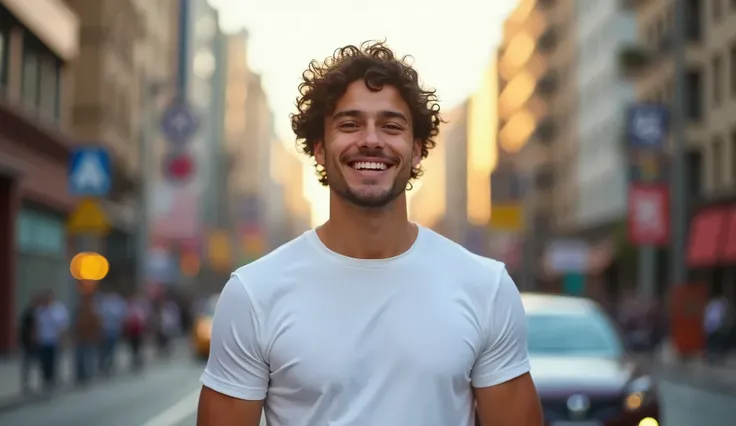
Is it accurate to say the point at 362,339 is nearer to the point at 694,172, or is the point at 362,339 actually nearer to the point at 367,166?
the point at 367,166

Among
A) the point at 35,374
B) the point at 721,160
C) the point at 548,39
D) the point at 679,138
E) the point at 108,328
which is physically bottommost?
the point at 35,374

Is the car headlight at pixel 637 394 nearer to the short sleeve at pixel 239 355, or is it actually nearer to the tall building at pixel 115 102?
the short sleeve at pixel 239 355

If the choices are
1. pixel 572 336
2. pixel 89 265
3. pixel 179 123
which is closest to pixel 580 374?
pixel 572 336

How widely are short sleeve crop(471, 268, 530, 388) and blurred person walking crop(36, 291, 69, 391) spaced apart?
954 inches

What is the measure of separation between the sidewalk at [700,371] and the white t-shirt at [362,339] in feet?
79.8

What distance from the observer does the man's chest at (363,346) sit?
12.0 ft

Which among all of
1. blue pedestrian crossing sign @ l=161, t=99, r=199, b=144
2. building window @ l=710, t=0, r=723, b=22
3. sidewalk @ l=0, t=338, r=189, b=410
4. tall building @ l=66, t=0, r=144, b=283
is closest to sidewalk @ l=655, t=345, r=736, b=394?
sidewalk @ l=0, t=338, r=189, b=410

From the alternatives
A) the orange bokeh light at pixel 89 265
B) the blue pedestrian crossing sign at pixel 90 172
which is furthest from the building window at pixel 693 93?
the blue pedestrian crossing sign at pixel 90 172

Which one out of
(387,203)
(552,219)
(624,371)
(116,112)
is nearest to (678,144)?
(624,371)

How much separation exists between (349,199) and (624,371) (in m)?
9.10

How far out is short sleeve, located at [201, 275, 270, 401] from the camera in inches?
146

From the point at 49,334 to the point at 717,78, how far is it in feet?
108

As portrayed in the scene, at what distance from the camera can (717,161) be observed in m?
53.8

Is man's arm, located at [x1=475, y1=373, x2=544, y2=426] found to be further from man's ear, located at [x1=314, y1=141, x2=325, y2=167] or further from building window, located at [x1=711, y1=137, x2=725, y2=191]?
building window, located at [x1=711, y1=137, x2=725, y2=191]
